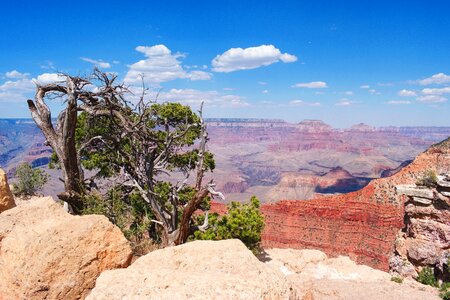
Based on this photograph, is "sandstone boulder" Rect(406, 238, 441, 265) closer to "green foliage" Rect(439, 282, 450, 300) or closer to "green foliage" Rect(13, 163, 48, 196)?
"green foliage" Rect(439, 282, 450, 300)

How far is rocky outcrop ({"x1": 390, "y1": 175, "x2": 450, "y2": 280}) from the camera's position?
18.9 metres

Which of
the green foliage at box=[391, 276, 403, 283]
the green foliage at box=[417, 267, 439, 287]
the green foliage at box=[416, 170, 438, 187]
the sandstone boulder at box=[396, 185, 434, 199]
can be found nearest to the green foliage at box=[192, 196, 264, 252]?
the green foliage at box=[391, 276, 403, 283]

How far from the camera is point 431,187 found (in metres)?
20.2

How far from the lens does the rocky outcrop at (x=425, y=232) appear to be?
1892 centimetres

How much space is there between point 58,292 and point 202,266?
280 centimetres

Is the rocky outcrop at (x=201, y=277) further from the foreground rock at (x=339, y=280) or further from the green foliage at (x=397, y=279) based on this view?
the green foliage at (x=397, y=279)

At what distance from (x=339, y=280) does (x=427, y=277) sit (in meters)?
4.80

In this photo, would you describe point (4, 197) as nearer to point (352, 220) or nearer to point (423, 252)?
point (423, 252)

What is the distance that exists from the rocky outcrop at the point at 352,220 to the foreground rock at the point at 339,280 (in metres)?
27.2

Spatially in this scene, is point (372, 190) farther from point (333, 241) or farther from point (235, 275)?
point (235, 275)

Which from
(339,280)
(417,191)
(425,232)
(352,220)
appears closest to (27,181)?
(339,280)

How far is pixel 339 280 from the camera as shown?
58.2 feet

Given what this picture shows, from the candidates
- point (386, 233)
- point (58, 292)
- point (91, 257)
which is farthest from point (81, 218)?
point (386, 233)

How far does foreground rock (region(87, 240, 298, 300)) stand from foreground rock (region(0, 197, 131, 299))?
4.27 ft
